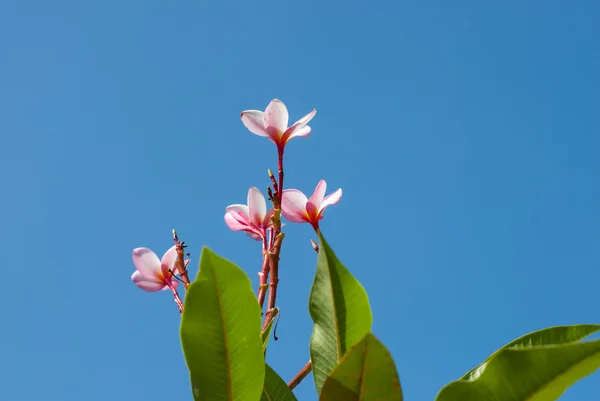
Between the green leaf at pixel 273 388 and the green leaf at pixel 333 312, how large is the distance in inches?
1.4

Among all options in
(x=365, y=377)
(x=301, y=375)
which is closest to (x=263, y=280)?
(x=301, y=375)

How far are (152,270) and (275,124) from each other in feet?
1.08

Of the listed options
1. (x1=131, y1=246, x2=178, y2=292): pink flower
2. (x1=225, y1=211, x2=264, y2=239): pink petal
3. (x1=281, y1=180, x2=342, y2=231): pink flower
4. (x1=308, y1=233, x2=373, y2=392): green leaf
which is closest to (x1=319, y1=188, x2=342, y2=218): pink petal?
(x1=281, y1=180, x2=342, y2=231): pink flower

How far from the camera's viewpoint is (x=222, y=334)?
511mm

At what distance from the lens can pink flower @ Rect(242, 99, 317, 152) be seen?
3.28ft

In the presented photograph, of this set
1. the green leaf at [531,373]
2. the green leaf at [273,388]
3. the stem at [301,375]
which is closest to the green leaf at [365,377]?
the green leaf at [531,373]

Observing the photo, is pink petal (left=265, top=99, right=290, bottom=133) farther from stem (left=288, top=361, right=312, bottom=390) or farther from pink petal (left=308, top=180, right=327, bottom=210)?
stem (left=288, top=361, right=312, bottom=390)

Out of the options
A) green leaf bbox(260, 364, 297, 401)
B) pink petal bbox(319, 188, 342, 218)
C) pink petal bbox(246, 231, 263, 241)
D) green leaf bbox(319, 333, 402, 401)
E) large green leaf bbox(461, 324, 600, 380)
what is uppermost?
pink petal bbox(319, 188, 342, 218)

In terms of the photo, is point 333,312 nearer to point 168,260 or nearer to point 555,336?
point 555,336

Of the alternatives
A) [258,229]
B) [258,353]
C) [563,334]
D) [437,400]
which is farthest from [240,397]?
[258,229]

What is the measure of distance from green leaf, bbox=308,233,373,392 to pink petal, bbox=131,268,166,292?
1.65 ft

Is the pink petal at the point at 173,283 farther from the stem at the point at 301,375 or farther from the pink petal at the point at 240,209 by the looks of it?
the stem at the point at 301,375

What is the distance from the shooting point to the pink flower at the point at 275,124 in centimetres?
100

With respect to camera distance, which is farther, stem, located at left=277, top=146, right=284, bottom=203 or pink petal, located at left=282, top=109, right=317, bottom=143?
pink petal, located at left=282, top=109, right=317, bottom=143
